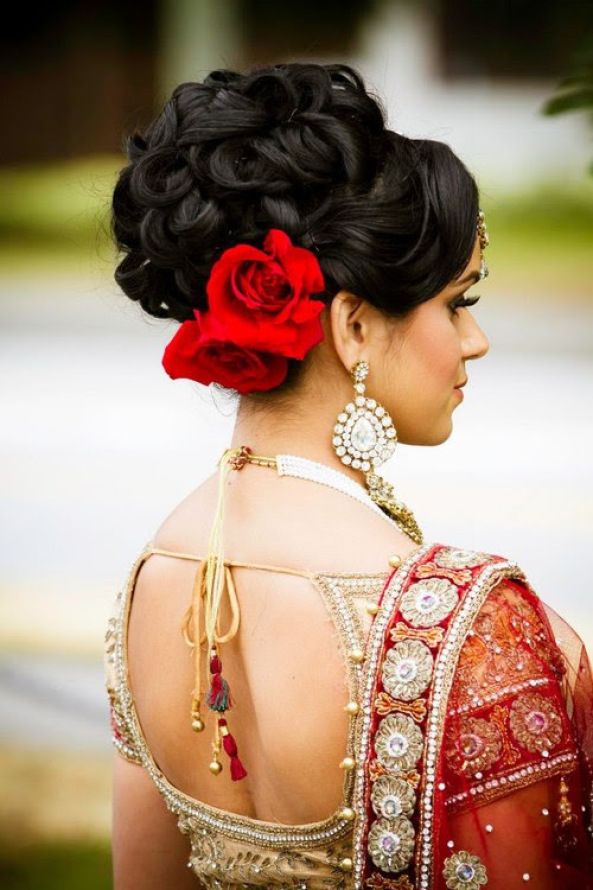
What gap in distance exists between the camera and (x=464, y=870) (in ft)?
4.01

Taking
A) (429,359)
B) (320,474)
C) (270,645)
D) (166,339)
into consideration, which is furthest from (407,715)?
(166,339)

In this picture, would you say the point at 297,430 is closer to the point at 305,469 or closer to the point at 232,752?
the point at 305,469

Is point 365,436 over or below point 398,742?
over

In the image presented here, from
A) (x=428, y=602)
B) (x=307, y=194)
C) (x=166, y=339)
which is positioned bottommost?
(x=166, y=339)

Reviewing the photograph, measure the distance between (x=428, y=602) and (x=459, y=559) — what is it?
0.06m

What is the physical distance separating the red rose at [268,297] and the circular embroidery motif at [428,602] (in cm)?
26

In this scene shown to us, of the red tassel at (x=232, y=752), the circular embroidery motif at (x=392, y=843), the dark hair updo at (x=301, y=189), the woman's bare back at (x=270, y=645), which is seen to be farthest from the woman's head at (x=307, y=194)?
the circular embroidery motif at (x=392, y=843)

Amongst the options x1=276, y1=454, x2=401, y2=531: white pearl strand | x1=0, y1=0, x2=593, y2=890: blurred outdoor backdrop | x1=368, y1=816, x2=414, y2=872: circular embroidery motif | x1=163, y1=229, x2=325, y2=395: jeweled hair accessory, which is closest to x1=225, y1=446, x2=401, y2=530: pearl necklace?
x1=276, y1=454, x2=401, y2=531: white pearl strand

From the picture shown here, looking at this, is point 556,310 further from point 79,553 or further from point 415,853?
point 415,853

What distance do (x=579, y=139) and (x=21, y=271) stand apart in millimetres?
2349

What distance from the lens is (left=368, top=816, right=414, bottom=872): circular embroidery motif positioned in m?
1.23

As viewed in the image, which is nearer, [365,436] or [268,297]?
[268,297]

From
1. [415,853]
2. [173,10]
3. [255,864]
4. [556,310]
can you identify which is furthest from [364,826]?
[556,310]

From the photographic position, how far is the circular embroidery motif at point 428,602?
1.24 m
